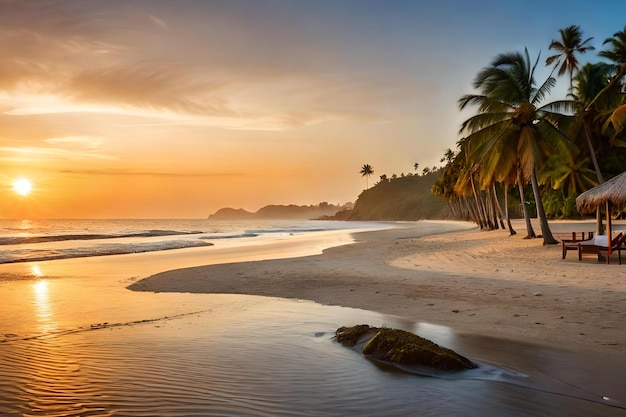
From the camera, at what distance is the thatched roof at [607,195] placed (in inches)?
677

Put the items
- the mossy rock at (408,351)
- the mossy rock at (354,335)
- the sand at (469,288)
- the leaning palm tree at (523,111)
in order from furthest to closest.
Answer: the leaning palm tree at (523,111) < the sand at (469,288) < the mossy rock at (354,335) < the mossy rock at (408,351)

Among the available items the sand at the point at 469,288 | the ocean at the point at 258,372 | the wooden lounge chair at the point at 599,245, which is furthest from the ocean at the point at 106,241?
the wooden lounge chair at the point at 599,245

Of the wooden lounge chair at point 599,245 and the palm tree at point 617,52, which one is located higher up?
the palm tree at point 617,52

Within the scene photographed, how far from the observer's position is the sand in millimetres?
7730

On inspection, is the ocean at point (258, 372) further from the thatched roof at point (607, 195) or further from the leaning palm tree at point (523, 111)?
the leaning palm tree at point (523, 111)

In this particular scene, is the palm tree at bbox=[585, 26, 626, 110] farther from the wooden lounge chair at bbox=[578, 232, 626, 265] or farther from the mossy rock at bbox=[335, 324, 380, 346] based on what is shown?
the mossy rock at bbox=[335, 324, 380, 346]

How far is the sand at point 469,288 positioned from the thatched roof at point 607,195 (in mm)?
2137

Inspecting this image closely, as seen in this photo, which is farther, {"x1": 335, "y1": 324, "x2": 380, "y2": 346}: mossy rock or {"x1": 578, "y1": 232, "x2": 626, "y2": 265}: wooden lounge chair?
{"x1": 578, "y1": 232, "x2": 626, "y2": 265}: wooden lounge chair

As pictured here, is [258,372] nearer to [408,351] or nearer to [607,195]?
[408,351]

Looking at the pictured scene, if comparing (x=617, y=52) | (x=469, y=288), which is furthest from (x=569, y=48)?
(x=469, y=288)

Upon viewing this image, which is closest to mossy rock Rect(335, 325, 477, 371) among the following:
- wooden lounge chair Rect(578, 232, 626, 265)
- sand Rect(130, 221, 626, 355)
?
sand Rect(130, 221, 626, 355)

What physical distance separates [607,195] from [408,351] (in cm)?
1527

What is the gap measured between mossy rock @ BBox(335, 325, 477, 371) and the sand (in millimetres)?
1773

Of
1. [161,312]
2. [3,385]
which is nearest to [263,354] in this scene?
[3,385]
